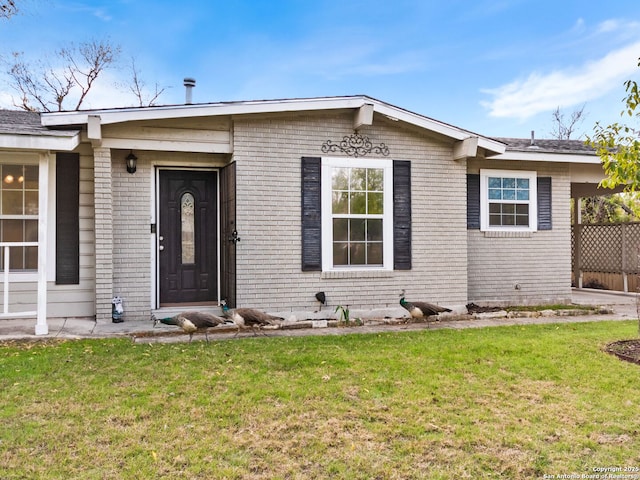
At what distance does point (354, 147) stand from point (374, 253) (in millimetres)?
1728

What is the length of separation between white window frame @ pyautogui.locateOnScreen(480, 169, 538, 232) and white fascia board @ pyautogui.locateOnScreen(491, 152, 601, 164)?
33 centimetres

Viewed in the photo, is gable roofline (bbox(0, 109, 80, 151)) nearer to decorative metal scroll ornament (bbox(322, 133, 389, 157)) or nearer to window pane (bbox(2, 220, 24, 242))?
window pane (bbox(2, 220, 24, 242))

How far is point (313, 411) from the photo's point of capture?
3350 mm

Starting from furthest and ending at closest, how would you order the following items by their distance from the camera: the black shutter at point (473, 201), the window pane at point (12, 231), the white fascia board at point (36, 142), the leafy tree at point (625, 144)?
the black shutter at point (473, 201) → the window pane at point (12, 231) → the white fascia board at point (36, 142) → the leafy tree at point (625, 144)

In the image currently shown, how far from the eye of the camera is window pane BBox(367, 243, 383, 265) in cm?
737

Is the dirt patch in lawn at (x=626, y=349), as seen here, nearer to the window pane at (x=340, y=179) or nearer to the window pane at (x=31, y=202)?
the window pane at (x=340, y=179)

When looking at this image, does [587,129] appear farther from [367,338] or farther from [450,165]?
[367,338]

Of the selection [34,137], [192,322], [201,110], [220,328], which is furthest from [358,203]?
[34,137]

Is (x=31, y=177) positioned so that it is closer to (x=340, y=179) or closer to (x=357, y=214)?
(x=340, y=179)

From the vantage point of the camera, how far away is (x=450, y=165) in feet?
25.4

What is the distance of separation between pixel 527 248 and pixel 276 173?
4.94 meters

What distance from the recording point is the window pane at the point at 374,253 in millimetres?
7367

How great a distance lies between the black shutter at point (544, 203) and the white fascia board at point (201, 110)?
3982 millimetres

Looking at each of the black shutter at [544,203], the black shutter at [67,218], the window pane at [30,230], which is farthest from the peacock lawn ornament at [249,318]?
the black shutter at [544,203]
